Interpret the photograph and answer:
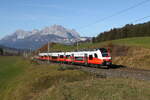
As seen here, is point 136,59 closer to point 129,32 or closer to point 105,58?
point 105,58

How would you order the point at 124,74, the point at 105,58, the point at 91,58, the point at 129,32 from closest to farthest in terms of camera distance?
the point at 124,74
the point at 105,58
the point at 91,58
the point at 129,32

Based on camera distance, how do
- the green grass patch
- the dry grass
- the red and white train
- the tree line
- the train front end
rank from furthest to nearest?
the tree line
the dry grass
the red and white train
the train front end
the green grass patch

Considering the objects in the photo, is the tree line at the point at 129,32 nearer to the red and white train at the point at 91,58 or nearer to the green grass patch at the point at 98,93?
the red and white train at the point at 91,58

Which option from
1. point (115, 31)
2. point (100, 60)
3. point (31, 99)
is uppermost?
point (115, 31)

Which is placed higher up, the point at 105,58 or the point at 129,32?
the point at 129,32

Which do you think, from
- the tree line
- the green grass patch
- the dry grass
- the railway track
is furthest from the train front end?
the tree line

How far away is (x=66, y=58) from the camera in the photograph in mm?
57938

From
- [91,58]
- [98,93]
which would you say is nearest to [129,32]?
[91,58]

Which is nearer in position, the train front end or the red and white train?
the train front end

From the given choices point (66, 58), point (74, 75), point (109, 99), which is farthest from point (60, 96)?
point (66, 58)

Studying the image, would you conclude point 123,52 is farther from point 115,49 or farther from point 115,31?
point 115,31

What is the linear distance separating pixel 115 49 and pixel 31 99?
44583 mm

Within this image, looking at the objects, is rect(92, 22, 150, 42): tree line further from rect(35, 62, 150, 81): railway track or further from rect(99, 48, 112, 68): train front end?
rect(35, 62, 150, 81): railway track

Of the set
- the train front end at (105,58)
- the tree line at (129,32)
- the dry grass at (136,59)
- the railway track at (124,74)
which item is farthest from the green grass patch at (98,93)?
the tree line at (129,32)
